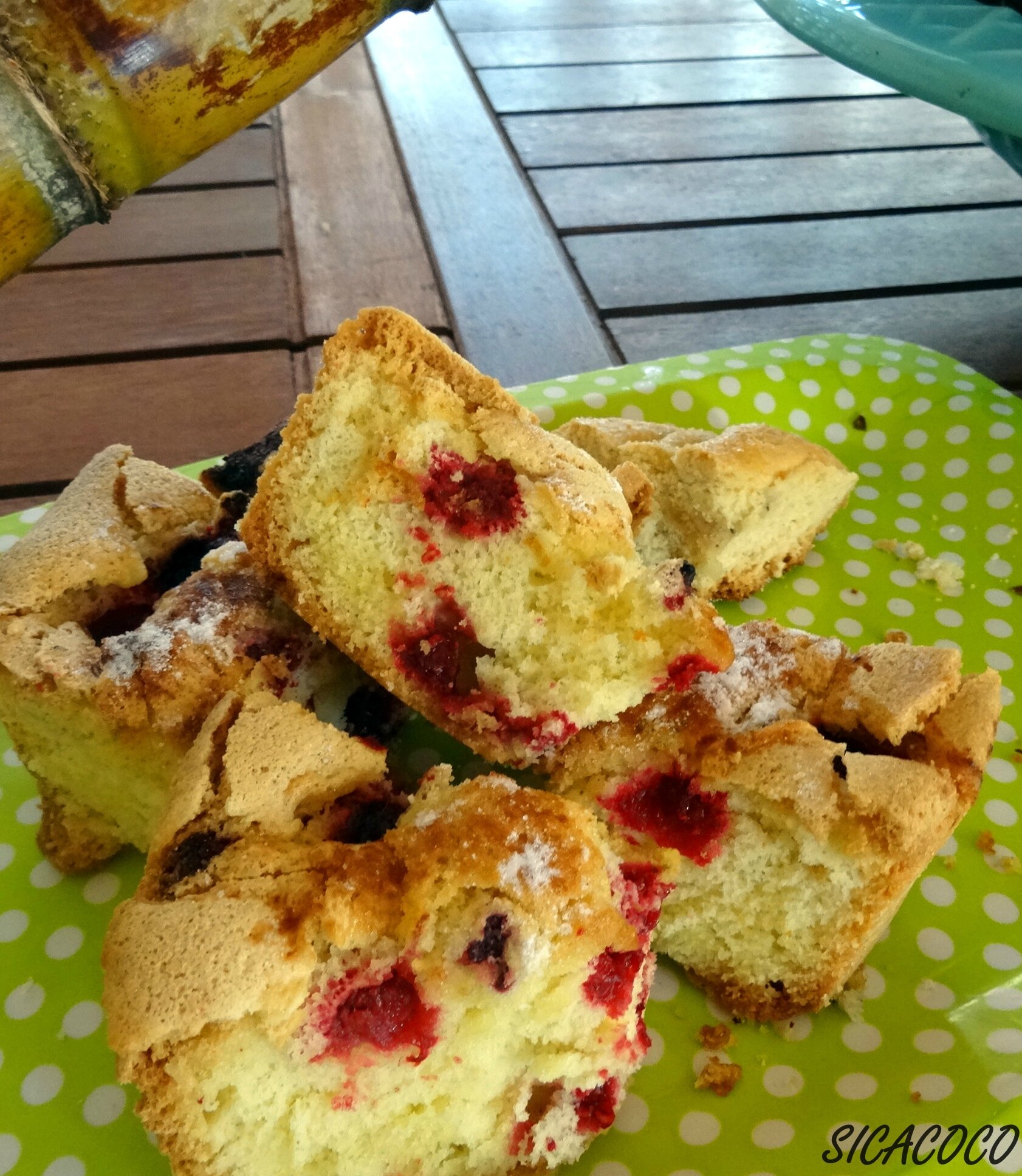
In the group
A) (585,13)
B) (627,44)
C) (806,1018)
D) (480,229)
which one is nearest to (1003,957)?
(806,1018)

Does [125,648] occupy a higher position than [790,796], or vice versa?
[125,648]

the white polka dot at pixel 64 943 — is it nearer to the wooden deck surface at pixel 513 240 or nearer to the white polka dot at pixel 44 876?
the white polka dot at pixel 44 876

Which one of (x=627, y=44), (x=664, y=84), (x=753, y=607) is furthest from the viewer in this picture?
(x=627, y=44)

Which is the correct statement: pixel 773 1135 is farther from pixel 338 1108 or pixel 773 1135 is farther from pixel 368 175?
pixel 368 175

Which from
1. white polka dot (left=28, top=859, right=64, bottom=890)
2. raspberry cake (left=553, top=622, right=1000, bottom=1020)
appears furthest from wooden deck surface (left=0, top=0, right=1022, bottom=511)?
raspberry cake (left=553, top=622, right=1000, bottom=1020)

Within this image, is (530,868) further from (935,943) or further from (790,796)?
(935,943)

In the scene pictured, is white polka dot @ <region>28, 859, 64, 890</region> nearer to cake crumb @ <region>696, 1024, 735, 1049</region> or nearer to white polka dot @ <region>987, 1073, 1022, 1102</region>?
cake crumb @ <region>696, 1024, 735, 1049</region>
